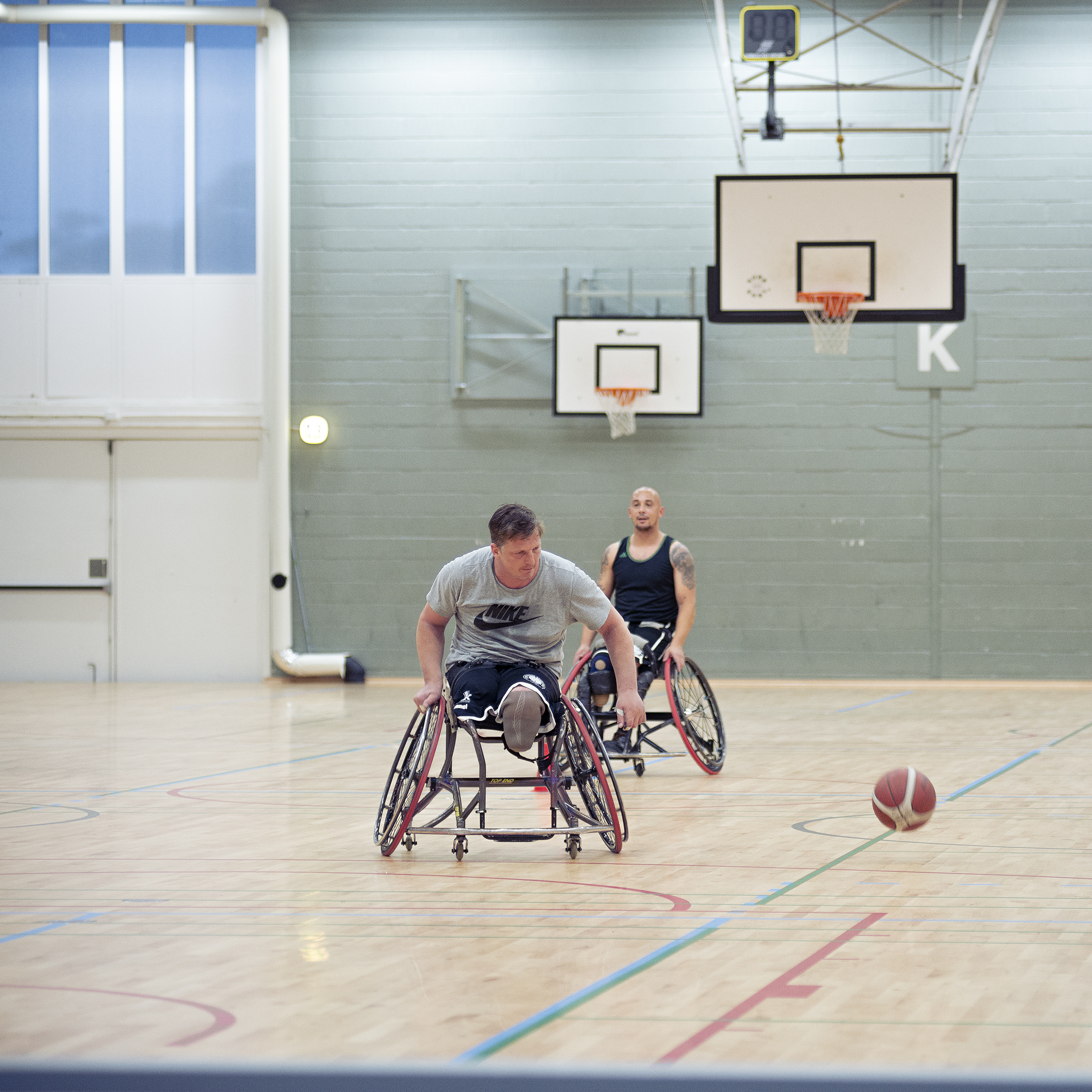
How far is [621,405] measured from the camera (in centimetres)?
1262

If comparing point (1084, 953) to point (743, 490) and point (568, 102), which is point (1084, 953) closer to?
point (743, 490)

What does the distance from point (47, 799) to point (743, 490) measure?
7995 mm

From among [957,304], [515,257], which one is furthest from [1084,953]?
[515,257]

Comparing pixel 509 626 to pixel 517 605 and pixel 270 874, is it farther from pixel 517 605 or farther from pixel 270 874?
pixel 270 874

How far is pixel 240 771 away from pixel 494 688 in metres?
2.74

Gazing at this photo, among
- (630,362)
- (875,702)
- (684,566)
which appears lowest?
(875,702)

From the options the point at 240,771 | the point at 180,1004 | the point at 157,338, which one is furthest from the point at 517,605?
the point at 157,338

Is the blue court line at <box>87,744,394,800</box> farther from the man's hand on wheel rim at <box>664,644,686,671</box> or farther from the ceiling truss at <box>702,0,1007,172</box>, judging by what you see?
the ceiling truss at <box>702,0,1007,172</box>

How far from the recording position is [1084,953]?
3348 millimetres

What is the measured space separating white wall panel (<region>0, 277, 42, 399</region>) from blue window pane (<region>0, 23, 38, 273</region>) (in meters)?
0.19

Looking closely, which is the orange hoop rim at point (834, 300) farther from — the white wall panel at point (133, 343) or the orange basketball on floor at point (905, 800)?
the orange basketball on floor at point (905, 800)

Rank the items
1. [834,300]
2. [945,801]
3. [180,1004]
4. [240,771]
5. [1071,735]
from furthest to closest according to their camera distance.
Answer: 1. [834,300]
2. [1071,735]
3. [240,771]
4. [945,801]
5. [180,1004]

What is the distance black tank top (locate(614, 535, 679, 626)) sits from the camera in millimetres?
7141

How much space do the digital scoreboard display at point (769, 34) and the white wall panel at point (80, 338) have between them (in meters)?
6.21
